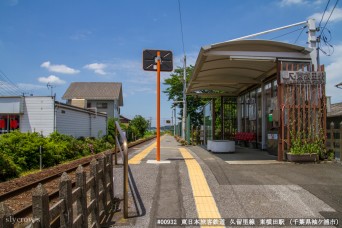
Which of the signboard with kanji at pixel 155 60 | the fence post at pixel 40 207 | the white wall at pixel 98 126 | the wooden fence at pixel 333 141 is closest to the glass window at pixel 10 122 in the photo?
the white wall at pixel 98 126

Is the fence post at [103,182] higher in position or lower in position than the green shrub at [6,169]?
higher

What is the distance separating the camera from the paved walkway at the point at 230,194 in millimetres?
5148

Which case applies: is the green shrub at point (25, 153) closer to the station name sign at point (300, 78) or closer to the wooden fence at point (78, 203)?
the wooden fence at point (78, 203)

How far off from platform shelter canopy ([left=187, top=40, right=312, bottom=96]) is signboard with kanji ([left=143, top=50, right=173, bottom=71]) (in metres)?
1.03

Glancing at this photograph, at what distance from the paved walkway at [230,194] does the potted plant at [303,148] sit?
3.44 feet

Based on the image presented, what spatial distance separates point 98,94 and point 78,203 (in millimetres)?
48304

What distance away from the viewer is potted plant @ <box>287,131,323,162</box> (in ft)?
32.6

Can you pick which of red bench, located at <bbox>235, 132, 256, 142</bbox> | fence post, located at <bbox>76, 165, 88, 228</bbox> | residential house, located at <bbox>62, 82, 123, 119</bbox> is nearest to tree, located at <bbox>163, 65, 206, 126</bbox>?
residential house, located at <bbox>62, 82, 123, 119</bbox>

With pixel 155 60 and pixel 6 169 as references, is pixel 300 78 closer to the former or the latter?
pixel 155 60

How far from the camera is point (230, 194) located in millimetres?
6172

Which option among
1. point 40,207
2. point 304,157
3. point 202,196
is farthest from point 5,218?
point 304,157

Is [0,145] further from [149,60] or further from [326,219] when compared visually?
[326,219]

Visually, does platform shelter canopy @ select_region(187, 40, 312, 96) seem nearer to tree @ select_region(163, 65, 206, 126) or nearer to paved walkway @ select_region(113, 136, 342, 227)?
paved walkway @ select_region(113, 136, 342, 227)

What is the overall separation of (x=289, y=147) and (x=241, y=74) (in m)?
5.26
